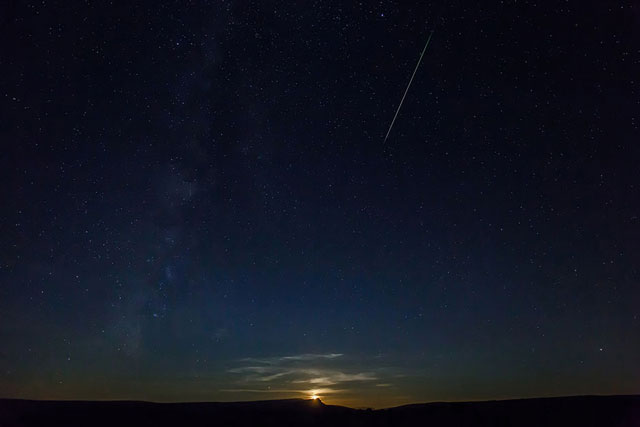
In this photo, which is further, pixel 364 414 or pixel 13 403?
pixel 13 403

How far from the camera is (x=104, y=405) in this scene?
974 inches

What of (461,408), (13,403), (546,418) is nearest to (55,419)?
(13,403)

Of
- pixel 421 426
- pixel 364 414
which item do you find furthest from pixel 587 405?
pixel 364 414

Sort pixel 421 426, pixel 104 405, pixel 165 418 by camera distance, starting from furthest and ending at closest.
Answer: pixel 104 405 → pixel 165 418 → pixel 421 426

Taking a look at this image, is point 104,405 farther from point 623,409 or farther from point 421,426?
point 623,409

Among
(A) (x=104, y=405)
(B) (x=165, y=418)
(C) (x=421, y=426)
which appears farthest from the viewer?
(A) (x=104, y=405)

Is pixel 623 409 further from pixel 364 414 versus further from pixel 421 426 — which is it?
pixel 364 414

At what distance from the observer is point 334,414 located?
23031mm

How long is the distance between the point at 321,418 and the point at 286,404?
2.81 m

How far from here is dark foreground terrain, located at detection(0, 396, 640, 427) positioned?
72.6 feet

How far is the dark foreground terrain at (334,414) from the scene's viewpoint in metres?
22.1

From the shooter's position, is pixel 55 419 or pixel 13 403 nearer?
pixel 55 419

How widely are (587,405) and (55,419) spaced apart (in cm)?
2183

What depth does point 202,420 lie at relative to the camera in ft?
75.7
